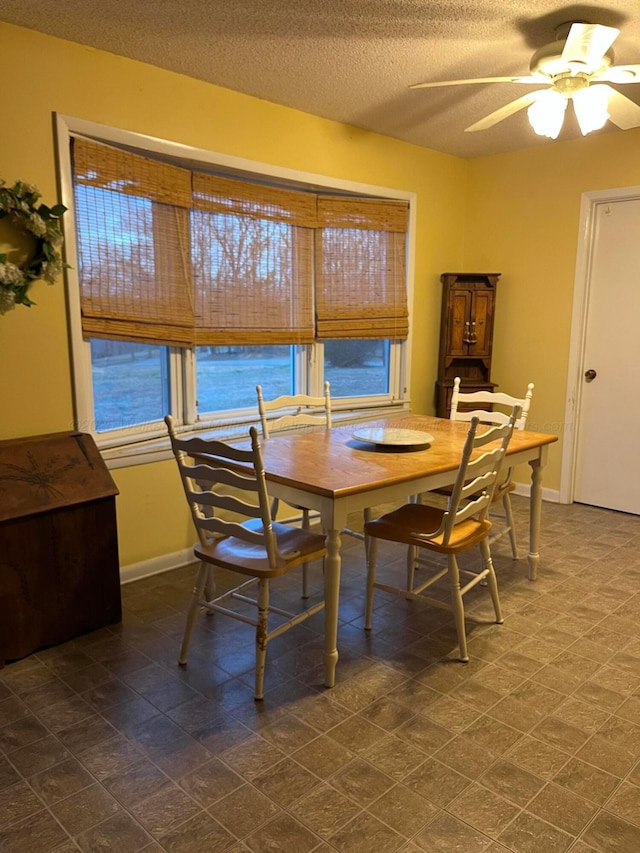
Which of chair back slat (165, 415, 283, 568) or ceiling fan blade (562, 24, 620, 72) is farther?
ceiling fan blade (562, 24, 620, 72)

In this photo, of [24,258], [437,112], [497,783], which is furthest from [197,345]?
[497,783]

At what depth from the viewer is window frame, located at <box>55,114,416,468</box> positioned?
271 cm

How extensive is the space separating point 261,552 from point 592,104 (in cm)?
211

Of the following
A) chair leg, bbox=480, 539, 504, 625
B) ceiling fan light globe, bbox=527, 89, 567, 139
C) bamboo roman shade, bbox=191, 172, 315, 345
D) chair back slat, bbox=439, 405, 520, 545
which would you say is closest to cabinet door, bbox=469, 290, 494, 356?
bamboo roman shade, bbox=191, 172, 315, 345

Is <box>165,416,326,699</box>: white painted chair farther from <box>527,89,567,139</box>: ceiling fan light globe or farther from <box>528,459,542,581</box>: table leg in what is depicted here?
<box>527,89,567,139</box>: ceiling fan light globe

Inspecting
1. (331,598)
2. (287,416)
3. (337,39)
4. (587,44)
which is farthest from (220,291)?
(587,44)

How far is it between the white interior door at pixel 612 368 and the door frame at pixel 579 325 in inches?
1.0

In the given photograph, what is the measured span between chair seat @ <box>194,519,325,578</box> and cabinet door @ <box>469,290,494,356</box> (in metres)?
2.61

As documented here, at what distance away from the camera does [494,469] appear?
245 cm

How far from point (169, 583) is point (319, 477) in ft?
4.25

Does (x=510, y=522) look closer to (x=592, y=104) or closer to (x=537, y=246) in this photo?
(x=592, y=104)

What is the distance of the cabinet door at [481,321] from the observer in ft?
14.6

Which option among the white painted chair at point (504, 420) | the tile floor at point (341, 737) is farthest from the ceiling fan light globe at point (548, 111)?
the tile floor at point (341, 737)

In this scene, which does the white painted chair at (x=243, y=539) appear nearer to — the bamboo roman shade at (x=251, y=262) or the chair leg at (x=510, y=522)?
the bamboo roman shade at (x=251, y=262)
